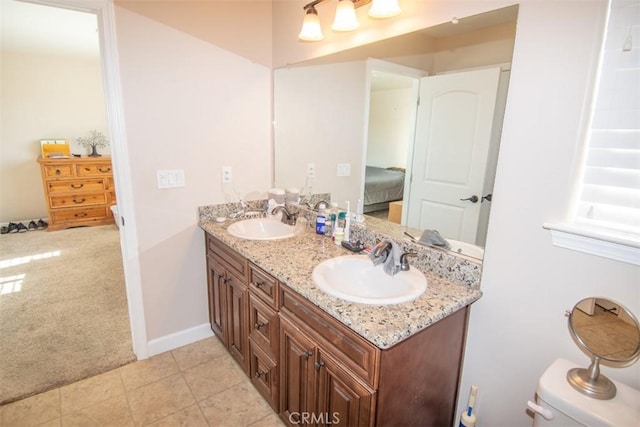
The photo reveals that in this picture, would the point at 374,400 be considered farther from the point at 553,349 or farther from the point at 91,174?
the point at 91,174

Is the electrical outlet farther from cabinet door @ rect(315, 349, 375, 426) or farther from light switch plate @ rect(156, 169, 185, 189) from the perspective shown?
cabinet door @ rect(315, 349, 375, 426)

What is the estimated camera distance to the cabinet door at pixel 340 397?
108 centimetres

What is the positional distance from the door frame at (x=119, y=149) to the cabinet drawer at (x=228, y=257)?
452 millimetres

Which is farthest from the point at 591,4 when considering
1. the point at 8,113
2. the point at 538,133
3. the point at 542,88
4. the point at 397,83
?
the point at 8,113

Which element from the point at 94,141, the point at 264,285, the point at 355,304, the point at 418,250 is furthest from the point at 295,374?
the point at 94,141

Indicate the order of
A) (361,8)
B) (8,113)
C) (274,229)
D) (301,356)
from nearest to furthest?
(301,356) < (361,8) < (274,229) < (8,113)

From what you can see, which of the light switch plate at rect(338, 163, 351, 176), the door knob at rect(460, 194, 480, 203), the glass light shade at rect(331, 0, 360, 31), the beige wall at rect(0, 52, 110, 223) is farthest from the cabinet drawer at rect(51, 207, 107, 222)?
the door knob at rect(460, 194, 480, 203)

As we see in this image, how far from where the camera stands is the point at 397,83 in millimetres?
1629

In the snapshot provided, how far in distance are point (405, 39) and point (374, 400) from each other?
1474 millimetres

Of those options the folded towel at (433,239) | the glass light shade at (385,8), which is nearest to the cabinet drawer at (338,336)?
the folded towel at (433,239)

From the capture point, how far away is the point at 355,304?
114 cm

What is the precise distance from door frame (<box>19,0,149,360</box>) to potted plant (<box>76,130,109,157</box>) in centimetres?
395

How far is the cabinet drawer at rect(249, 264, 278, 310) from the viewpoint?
1506 millimetres

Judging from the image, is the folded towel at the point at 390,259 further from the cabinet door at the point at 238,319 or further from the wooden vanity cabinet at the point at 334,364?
the cabinet door at the point at 238,319
